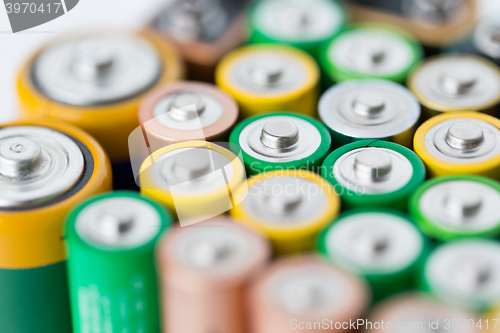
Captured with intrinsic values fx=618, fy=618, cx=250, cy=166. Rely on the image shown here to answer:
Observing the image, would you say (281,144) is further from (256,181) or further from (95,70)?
(95,70)

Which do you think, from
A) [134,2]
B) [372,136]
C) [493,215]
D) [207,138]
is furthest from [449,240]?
[134,2]

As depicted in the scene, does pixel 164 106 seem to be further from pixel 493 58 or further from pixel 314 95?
pixel 493 58

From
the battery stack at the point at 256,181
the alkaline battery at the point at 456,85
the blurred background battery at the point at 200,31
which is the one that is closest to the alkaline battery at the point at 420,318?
the battery stack at the point at 256,181

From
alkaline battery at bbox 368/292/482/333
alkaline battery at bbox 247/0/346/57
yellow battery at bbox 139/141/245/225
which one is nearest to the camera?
alkaline battery at bbox 368/292/482/333

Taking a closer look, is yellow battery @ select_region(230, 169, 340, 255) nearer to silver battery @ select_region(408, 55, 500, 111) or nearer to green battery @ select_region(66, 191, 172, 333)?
green battery @ select_region(66, 191, 172, 333)

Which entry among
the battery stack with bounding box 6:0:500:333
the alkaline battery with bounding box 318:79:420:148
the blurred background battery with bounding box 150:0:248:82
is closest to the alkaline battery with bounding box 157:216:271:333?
the battery stack with bounding box 6:0:500:333

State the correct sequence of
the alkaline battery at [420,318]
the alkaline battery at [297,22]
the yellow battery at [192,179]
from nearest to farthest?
1. the alkaline battery at [420,318]
2. the yellow battery at [192,179]
3. the alkaline battery at [297,22]

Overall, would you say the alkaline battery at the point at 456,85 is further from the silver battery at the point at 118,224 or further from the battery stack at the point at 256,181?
the silver battery at the point at 118,224
